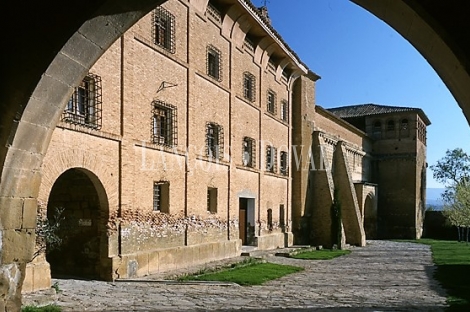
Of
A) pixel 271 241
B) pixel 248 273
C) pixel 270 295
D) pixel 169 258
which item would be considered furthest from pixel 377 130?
pixel 270 295

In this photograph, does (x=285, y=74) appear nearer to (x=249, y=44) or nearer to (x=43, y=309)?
(x=249, y=44)

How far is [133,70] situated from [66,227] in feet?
14.9

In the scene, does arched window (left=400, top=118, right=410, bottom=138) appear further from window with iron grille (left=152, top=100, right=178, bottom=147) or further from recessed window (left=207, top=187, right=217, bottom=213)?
window with iron grille (left=152, top=100, right=178, bottom=147)

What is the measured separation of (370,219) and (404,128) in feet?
28.0

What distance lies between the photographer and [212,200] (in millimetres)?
18031

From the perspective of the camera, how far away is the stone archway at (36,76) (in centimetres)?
319

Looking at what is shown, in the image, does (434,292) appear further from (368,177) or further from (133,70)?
(368,177)

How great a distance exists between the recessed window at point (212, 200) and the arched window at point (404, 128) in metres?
26.9

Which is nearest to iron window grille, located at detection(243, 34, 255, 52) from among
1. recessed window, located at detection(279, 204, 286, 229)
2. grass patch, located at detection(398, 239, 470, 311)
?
recessed window, located at detection(279, 204, 286, 229)

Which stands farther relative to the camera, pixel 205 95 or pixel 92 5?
pixel 205 95

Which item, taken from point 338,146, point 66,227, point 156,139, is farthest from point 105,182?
point 338,146

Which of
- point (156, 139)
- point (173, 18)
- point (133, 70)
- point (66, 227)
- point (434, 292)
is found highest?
point (173, 18)

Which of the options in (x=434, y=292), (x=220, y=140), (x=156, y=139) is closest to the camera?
(x=434, y=292)

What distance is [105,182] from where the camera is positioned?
11.7 metres
